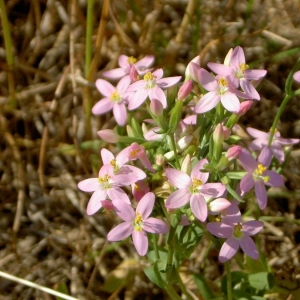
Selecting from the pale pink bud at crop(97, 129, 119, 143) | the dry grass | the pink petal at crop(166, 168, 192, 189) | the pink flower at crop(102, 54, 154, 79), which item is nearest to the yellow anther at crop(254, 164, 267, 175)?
the pink petal at crop(166, 168, 192, 189)

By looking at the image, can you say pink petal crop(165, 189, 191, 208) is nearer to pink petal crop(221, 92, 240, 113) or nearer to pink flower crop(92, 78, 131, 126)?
pink petal crop(221, 92, 240, 113)

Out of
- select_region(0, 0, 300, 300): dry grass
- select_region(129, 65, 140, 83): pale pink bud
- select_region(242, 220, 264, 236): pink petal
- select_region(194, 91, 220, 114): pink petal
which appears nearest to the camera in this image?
select_region(194, 91, 220, 114): pink petal

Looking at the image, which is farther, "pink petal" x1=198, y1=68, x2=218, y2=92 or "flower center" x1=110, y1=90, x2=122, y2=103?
"flower center" x1=110, y1=90, x2=122, y2=103

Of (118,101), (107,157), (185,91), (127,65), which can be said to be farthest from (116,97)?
(185,91)

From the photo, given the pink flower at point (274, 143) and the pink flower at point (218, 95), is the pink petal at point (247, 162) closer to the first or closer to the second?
the pink flower at point (218, 95)

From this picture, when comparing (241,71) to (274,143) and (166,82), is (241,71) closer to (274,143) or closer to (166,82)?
(166,82)

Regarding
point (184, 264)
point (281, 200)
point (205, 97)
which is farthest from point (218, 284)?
point (205, 97)

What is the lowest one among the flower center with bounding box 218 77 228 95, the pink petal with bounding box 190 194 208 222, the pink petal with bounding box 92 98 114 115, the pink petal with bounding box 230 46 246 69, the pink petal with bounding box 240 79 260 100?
the pink petal with bounding box 92 98 114 115
